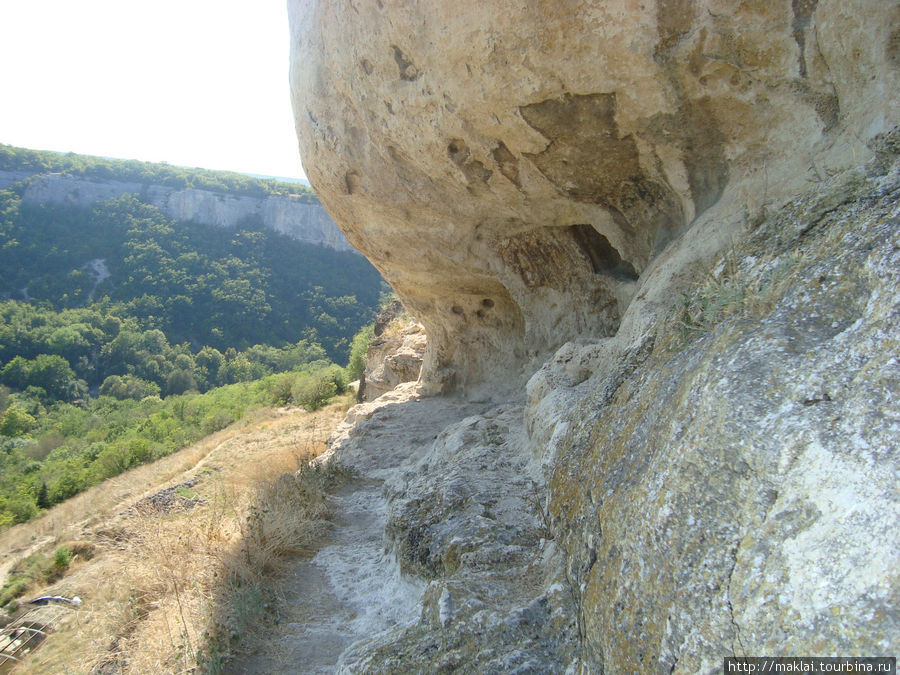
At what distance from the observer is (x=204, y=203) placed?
171ft

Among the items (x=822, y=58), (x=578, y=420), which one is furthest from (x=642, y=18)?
(x=578, y=420)

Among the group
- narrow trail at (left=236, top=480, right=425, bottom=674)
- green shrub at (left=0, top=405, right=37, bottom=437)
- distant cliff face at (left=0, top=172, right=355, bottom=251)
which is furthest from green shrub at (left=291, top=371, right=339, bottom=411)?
distant cliff face at (left=0, top=172, right=355, bottom=251)

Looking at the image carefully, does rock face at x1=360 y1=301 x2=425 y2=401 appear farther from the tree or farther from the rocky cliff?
the tree

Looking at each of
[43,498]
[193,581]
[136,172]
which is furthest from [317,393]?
[136,172]

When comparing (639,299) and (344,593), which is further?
(639,299)

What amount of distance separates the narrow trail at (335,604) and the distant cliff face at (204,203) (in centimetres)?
4828

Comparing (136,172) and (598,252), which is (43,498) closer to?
(598,252)

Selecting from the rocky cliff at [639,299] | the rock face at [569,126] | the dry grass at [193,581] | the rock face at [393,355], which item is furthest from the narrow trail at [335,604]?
the rock face at [393,355]

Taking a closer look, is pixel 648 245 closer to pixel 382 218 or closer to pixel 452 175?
pixel 452 175

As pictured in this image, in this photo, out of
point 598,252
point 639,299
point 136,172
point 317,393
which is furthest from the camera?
point 136,172

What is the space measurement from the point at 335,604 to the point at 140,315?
42.3 m

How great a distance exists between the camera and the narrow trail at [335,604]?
277 centimetres

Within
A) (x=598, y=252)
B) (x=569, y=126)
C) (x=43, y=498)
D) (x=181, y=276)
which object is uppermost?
(x=569, y=126)

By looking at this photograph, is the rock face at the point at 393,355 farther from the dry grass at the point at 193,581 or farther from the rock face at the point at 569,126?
the dry grass at the point at 193,581
